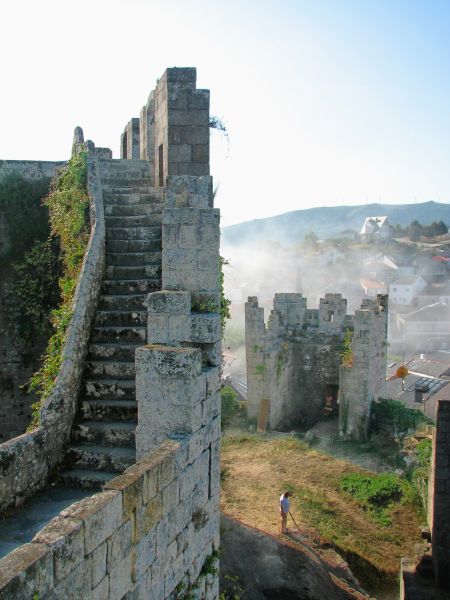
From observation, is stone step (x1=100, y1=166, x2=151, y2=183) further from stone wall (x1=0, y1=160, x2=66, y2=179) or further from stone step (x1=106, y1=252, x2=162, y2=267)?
stone step (x1=106, y1=252, x2=162, y2=267)

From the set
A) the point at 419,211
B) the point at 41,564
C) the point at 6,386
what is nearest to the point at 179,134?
the point at 6,386

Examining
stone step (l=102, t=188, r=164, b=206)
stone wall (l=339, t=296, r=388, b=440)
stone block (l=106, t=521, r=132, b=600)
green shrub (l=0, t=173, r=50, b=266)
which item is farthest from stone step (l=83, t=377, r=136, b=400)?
stone wall (l=339, t=296, r=388, b=440)

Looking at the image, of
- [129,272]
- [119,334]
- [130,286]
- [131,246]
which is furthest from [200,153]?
[119,334]

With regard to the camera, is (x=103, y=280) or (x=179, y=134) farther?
(x=179, y=134)

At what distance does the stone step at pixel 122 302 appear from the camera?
809cm

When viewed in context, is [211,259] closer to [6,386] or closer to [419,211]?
[6,386]

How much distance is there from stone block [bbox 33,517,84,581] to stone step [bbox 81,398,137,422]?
11.0 ft

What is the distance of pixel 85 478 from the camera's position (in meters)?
5.95

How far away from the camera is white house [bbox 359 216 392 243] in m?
Answer: 104

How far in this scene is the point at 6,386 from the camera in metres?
11.2

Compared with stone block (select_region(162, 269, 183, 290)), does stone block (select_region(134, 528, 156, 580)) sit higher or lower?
lower

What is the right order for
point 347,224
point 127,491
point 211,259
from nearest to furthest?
point 127,491 < point 211,259 < point 347,224

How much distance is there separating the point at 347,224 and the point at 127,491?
561 feet

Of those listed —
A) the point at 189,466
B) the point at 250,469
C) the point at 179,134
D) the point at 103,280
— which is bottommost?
the point at 250,469
